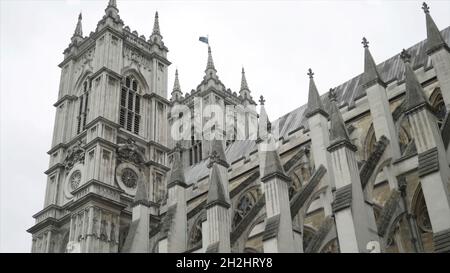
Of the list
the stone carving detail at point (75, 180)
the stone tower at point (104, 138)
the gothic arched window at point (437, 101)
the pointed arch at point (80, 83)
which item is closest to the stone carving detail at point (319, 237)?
the gothic arched window at point (437, 101)

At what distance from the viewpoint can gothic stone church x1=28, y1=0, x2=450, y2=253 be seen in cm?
1886

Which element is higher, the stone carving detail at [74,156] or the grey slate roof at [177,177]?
the stone carving detail at [74,156]

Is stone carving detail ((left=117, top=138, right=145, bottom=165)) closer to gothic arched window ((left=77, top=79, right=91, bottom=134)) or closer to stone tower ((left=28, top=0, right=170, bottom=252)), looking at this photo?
stone tower ((left=28, top=0, right=170, bottom=252))

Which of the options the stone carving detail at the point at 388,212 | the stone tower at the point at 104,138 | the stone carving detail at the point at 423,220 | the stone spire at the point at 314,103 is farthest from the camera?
the stone tower at the point at 104,138

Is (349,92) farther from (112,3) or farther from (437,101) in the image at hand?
(112,3)

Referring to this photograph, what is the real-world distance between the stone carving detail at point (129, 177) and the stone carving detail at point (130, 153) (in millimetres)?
765

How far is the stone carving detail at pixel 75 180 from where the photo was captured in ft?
117

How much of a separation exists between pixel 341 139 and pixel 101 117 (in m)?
20.4

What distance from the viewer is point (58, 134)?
3975cm

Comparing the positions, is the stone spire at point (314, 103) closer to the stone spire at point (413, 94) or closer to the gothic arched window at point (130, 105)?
the stone spire at point (413, 94)

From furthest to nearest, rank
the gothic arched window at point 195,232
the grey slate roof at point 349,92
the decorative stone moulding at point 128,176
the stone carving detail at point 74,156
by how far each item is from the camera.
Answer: the stone carving detail at point 74,156 < the decorative stone moulding at point 128,176 < the gothic arched window at point 195,232 < the grey slate roof at point 349,92
